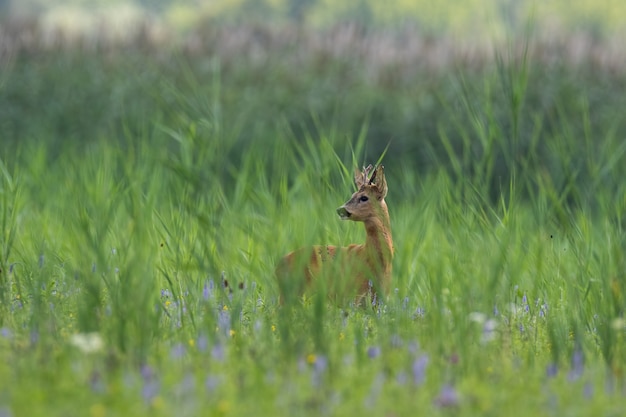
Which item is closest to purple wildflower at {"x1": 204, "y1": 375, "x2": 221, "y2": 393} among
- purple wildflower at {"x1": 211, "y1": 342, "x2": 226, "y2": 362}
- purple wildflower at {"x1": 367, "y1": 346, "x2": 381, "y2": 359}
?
purple wildflower at {"x1": 211, "y1": 342, "x2": 226, "y2": 362}

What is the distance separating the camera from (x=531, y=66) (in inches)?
451

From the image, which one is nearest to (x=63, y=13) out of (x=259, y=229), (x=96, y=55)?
(x=96, y=55)

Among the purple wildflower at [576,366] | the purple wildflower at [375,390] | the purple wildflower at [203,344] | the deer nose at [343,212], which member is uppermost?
the deer nose at [343,212]

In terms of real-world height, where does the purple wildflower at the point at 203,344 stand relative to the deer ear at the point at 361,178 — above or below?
below

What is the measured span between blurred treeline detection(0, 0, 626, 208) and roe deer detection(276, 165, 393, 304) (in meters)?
4.15

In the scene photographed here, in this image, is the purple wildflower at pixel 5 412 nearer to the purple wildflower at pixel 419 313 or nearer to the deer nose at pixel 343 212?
the deer nose at pixel 343 212

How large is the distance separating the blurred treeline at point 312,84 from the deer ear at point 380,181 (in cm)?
420

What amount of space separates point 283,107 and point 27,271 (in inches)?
242

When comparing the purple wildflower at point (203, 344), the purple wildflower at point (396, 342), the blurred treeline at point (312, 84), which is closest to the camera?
the purple wildflower at point (203, 344)

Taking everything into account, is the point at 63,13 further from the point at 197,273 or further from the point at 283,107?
the point at 197,273

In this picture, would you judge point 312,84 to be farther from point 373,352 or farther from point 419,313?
point 373,352

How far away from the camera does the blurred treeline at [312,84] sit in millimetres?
10312

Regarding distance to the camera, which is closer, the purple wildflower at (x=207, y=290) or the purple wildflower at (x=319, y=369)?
the purple wildflower at (x=319, y=369)

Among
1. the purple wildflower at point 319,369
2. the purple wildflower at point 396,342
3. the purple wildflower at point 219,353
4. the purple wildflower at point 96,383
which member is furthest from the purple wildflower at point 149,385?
the purple wildflower at point 396,342
